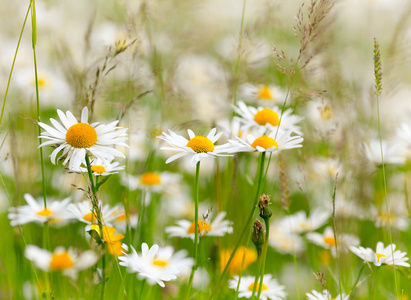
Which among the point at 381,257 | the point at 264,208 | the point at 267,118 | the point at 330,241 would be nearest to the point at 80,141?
the point at 264,208

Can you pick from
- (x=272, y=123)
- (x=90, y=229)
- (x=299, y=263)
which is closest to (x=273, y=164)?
(x=299, y=263)

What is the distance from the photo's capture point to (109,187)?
1.92m

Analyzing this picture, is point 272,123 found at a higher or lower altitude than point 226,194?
higher

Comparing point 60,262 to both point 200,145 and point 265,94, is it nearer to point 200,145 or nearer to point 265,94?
point 200,145

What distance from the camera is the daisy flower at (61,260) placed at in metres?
0.91

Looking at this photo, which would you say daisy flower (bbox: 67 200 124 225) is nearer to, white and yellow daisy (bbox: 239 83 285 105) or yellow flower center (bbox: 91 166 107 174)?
yellow flower center (bbox: 91 166 107 174)

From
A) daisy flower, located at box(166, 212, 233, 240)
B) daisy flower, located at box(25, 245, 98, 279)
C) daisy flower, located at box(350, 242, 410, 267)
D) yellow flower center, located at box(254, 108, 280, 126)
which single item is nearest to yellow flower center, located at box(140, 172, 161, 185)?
daisy flower, located at box(166, 212, 233, 240)

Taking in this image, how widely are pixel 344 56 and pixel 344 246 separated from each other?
2.64 m

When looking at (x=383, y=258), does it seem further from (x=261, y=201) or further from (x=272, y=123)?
(x=272, y=123)

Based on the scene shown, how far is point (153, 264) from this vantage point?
1.00 m

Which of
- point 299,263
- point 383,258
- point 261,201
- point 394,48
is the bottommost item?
point 299,263

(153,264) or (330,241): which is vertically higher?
(153,264)

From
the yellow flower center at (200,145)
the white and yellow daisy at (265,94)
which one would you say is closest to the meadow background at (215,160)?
the white and yellow daisy at (265,94)

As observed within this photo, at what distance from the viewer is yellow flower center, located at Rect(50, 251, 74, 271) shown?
1.00 metres
